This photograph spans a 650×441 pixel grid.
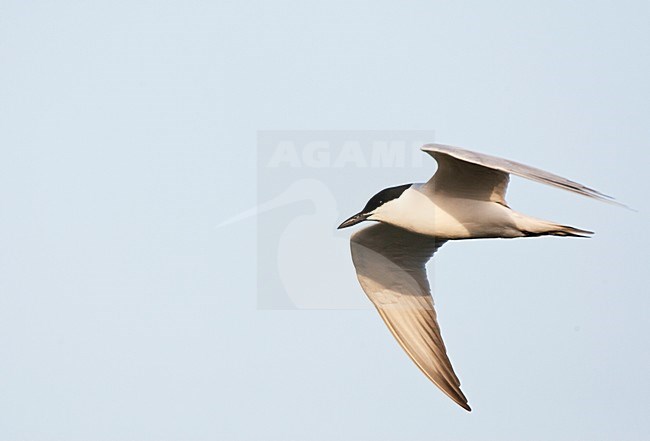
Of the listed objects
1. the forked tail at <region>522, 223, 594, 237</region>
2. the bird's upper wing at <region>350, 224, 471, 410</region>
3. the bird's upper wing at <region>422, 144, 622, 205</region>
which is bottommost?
the bird's upper wing at <region>350, 224, 471, 410</region>

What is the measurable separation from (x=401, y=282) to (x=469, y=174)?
275 centimetres

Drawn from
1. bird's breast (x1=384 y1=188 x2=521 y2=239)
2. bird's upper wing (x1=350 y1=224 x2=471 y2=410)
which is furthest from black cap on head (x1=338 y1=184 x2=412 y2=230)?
bird's upper wing (x1=350 y1=224 x2=471 y2=410)

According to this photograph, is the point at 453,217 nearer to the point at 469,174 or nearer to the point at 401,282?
the point at 469,174

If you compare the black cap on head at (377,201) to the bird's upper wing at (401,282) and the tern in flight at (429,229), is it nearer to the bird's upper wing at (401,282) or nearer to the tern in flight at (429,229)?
the tern in flight at (429,229)

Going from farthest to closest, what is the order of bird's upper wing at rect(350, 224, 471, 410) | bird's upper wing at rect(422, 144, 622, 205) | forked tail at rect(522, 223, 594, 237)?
bird's upper wing at rect(350, 224, 471, 410) → forked tail at rect(522, 223, 594, 237) → bird's upper wing at rect(422, 144, 622, 205)

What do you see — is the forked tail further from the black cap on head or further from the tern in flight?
the black cap on head

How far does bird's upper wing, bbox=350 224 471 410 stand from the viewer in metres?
13.6

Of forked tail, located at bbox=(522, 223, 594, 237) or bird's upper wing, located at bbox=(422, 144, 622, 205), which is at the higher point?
bird's upper wing, located at bbox=(422, 144, 622, 205)

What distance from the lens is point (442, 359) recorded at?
1331 centimetres

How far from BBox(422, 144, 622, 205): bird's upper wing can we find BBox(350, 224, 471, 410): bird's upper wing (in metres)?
1.77

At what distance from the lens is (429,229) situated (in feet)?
40.5

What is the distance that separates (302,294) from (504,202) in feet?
14.6

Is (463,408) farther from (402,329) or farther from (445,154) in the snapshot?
(445,154)

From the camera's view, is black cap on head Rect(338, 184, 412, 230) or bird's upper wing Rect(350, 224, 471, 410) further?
bird's upper wing Rect(350, 224, 471, 410)
